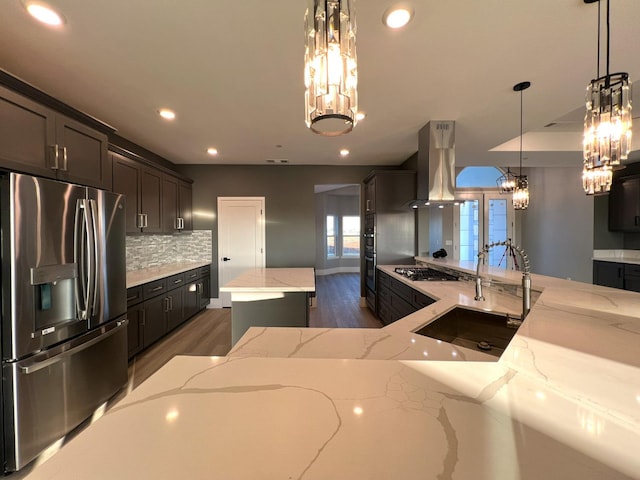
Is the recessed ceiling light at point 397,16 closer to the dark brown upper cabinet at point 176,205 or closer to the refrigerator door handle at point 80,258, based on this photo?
the refrigerator door handle at point 80,258

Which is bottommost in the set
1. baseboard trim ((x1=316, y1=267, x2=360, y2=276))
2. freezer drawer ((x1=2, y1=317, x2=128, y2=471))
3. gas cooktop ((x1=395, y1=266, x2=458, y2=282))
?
baseboard trim ((x1=316, y1=267, x2=360, y2=276))

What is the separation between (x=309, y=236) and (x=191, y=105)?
2927 mm

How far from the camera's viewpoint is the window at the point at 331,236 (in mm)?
9633

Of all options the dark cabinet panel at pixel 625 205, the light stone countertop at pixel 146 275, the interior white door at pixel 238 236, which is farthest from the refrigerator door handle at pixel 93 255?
the dark cabinet panel at pixel 625 205

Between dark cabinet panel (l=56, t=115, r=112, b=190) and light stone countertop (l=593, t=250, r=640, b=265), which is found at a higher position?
dark cabinet panel (l=56, t=115, r=112, b=190)

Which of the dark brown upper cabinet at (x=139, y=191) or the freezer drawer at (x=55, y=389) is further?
the dark brown upper cabinet at (x=139, y=191)

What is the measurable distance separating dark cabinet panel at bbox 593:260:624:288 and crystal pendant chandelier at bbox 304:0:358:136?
591 cm

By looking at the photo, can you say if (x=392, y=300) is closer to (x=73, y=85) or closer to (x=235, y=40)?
(x=235, y=40)

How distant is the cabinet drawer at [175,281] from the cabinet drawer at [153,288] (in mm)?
109

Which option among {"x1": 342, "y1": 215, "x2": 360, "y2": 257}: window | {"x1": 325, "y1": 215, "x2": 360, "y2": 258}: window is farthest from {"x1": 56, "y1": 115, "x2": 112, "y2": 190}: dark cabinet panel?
{"x1": 342, "y1": 215, "x2": 360, "y2": 257}: window

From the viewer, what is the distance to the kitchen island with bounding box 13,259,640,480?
16.2 inches

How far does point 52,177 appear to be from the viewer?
1789 mm

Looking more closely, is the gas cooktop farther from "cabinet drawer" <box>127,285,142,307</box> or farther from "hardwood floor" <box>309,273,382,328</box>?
"cabinet drawer" <box>127,285,142,307</box>

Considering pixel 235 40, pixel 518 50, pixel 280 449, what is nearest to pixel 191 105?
pixel 235 40
